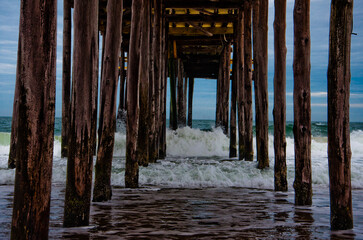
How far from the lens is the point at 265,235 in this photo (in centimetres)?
300

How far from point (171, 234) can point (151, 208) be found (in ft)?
3.69

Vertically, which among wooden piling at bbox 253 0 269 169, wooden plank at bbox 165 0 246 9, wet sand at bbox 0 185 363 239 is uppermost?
wooden plank at bbox 165 0 246 9

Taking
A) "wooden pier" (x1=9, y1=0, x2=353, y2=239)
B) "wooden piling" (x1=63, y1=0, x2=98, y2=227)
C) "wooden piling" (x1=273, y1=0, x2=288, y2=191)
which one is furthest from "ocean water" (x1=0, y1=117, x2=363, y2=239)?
"wooden piling" (x1=273, y1=0, x2=288, y2=191)

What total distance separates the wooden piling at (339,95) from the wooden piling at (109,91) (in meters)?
2.09

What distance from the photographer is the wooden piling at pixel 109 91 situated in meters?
3.88

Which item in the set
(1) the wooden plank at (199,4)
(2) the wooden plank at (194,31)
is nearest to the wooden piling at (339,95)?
(1) the wooden plank at (199,4)

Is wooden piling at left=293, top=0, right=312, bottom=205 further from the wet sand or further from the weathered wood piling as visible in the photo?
the weathered wood piling

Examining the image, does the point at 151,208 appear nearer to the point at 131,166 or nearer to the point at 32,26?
the point at 131,166

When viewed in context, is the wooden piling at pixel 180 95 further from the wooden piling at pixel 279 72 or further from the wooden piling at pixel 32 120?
the wooden piling at pixel 32 120

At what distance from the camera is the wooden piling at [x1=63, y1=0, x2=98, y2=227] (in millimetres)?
2805

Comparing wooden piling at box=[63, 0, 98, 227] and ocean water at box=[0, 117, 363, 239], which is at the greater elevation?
wooden piling at box=[63, 0, 98, 227]

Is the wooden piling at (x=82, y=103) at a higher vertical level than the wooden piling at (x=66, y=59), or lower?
lower

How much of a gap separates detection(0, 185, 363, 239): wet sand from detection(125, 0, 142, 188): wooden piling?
31 centimetres

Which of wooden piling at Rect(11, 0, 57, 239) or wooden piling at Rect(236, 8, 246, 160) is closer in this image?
wooden piling at Rect(11, 0, 57, 239)
